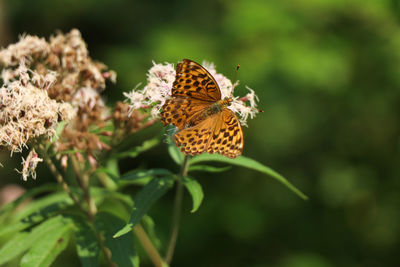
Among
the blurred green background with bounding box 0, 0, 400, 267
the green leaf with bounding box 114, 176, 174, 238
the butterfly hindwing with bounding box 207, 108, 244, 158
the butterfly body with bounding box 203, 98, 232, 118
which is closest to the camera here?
the green leaf with bounding box 114, 176, 174, 238

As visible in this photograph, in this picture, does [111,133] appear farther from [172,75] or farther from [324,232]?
[324,232]

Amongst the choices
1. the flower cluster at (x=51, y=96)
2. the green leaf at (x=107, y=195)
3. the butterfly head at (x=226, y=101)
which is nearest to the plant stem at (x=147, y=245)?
the green leaf at (x=107, y=195)

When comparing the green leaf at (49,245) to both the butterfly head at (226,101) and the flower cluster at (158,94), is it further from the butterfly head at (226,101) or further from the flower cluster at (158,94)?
the butterfly head at (226,101)

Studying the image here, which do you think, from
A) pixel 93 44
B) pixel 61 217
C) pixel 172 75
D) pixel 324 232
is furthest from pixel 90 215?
pixel 93 44

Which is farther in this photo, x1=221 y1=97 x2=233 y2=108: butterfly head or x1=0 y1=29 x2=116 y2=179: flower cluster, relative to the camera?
x1=221 y1=97 x2=233 y2=108: butterfly head

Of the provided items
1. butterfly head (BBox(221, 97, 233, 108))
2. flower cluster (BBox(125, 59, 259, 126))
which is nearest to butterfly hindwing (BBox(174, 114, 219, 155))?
butterfly head (BBox(221, 97, 233, 108))

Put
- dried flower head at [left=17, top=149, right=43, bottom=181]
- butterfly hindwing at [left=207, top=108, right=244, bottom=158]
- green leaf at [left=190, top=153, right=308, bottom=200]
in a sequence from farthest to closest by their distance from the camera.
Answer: green leaf at [left=190, top=153, right=308, bottom=200], dried flower head at [left=17, top=149, right=43, bottom=181], butterfly hindwing at [left=207, top=108, right=244, bottom=158]

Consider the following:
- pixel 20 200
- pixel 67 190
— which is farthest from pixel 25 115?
pixel 20 200

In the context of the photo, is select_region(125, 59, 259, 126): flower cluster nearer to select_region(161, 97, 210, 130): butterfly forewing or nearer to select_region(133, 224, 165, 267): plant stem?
select_region(161, 97, 210, 130): butterfly forewing
